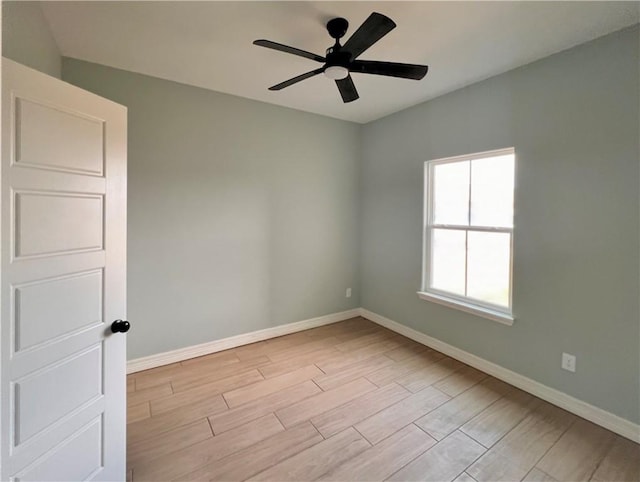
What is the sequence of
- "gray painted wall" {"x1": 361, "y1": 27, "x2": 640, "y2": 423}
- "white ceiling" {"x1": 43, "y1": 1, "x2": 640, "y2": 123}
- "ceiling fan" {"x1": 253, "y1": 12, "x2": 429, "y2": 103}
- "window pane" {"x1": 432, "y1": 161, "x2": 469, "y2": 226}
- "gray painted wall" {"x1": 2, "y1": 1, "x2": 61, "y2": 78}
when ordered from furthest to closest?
"window pane" {"x1": 432, "y1": 161, "x2": 469, "y2": 226} < "gray painted wall" {"x1": 361, "y1": 27, "x2": 640, "y2": 423} < "white ceiling" {"x1": 43, "y1": 1, "x2": 640, "y2": 123} < "ceiling fan" {"x1": 253, "y1": 12, "x2": 429, "y2": 103} < "gray painted wall" {"x1": 2, "y1": 1, "x2": 61, "y2": 78}

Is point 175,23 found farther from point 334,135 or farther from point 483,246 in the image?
point 483,246

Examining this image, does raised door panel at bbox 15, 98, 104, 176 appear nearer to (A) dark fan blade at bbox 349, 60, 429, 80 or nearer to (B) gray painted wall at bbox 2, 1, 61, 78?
(B) gray painted wall at bbox 2, 1, 61, 78

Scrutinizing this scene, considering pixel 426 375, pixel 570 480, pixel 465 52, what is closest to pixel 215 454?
pixel 426 375

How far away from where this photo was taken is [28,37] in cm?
161

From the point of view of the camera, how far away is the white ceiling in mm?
1771

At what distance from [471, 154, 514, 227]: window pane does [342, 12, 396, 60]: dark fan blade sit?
168cm

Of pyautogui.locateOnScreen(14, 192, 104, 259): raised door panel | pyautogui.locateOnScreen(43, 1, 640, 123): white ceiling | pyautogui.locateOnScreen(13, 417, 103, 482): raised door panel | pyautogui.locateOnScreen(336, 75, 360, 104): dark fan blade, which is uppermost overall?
pyautogui.locateOnScreen(43, 1, 640, 123): white ceiling

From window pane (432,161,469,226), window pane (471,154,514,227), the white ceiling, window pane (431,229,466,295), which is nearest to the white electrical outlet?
window pane (431,229,466,295)

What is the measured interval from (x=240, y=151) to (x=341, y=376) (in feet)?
8.10

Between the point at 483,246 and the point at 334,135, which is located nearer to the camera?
the point at 483,246

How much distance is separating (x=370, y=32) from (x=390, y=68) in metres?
0.33

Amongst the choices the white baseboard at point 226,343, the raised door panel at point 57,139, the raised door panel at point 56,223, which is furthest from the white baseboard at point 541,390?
the raised door panel at point 57,139

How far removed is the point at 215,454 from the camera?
1.75 m

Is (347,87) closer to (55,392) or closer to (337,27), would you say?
(337,27)
